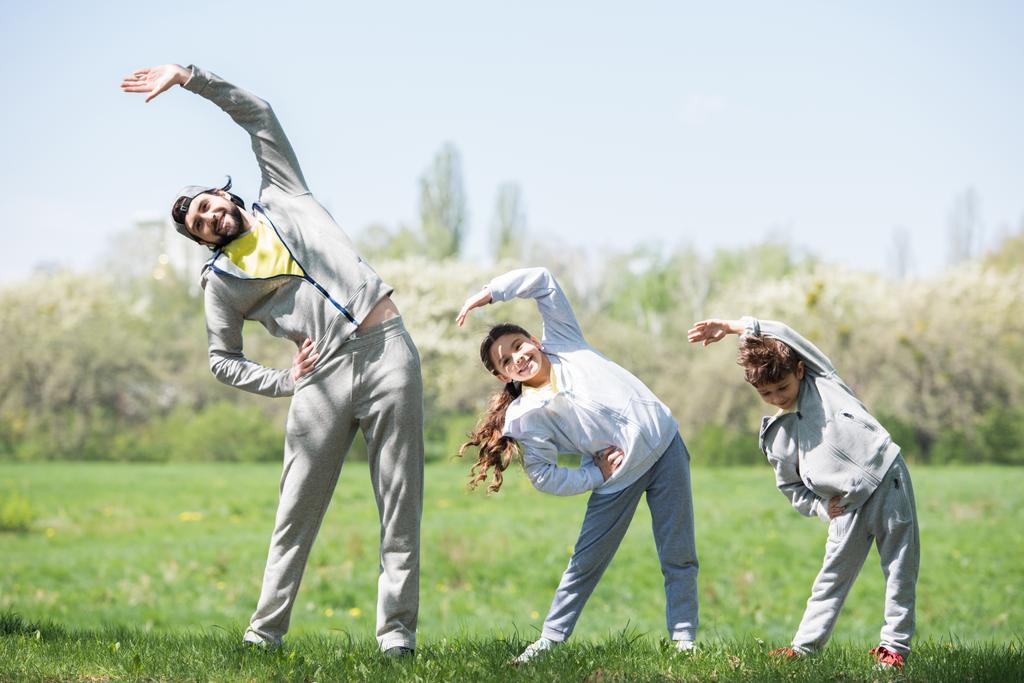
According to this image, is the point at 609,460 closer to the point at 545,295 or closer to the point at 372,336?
the point at 545,295

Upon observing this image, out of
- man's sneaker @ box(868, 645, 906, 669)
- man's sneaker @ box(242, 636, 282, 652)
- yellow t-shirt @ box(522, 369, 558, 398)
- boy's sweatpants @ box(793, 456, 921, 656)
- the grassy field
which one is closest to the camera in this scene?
man's sneaker @ box(868, 645, 906, 669)

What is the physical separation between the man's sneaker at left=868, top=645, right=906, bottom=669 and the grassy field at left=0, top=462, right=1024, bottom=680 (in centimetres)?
182

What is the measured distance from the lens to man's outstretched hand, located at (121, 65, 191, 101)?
4.78 metres

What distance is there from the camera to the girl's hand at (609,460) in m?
4.62

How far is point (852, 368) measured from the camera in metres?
23.9

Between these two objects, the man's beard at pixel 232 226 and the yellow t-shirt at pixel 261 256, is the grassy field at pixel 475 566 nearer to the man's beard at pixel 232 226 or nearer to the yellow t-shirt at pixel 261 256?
the yellow t-shirt at pixel 261 256

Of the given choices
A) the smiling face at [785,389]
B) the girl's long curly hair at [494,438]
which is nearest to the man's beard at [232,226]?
the girl's long curly hair at [494,438]

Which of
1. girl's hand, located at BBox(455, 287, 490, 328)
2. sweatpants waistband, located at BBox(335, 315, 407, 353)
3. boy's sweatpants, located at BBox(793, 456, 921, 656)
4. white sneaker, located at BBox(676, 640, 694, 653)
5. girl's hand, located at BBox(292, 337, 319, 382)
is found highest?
girl's hand, located at BBox(455, 287, 490, 328)

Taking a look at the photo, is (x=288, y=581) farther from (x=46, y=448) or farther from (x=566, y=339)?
(x=46, y=448)

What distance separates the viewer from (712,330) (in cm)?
475

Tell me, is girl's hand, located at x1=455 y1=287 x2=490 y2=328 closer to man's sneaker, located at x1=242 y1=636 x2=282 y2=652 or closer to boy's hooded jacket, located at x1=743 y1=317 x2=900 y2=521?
boy's hooded jacket, located at x1=743 y1=317 x2=900 y2=521

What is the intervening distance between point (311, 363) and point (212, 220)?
0.77m

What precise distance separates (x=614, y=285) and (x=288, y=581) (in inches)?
1555

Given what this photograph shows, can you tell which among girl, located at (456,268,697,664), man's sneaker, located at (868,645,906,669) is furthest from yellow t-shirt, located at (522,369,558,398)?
man's sneaker, located at (868,645,906,669)
